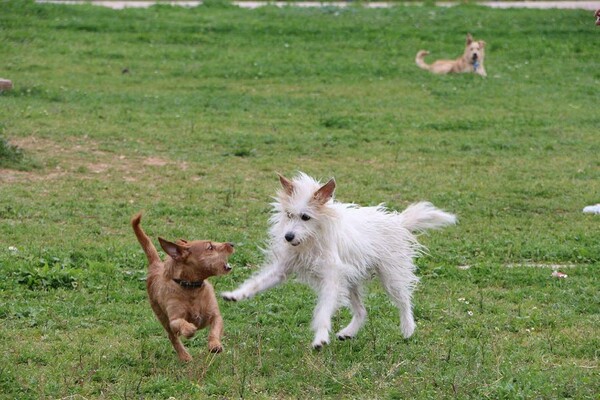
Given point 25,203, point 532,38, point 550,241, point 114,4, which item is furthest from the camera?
point 114,4

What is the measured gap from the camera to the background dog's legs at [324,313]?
281 inches

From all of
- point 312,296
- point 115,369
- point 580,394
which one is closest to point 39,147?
point 312,296

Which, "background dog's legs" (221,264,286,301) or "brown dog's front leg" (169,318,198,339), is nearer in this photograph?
"brown dog's front leg" (169,318,198,339)

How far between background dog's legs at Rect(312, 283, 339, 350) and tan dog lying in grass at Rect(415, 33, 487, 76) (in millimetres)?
12932

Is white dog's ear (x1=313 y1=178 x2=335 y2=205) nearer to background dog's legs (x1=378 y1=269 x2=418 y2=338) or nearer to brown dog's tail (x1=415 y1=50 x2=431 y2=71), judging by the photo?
background dog's legs (x1=378 y1=269 x2=418 y2=338)

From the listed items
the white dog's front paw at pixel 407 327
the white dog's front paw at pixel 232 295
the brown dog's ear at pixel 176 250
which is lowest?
the white dog's front paw at pixel 407 327

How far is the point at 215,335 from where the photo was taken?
22.1 ft

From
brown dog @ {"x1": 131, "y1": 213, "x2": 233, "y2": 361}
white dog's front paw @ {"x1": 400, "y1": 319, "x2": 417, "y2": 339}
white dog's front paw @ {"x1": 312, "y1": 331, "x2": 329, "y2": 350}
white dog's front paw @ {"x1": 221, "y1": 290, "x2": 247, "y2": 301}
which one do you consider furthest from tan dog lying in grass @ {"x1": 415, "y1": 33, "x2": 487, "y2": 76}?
brown dog @ {"x1": 131, "y1": 213, "x2": 233, "y2": 361}

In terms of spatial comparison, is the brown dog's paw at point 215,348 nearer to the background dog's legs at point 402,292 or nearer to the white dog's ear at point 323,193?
the white dog's ear at point 323,193

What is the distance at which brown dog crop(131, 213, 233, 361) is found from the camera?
22.1ft

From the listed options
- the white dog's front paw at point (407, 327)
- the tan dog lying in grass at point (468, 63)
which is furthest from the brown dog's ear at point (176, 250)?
the tan dog lying in grass at point (468, 63)

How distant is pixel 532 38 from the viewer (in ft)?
72.4

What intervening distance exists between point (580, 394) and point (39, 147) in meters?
9.28

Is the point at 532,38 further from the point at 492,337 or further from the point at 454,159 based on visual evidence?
the point at 492,337
